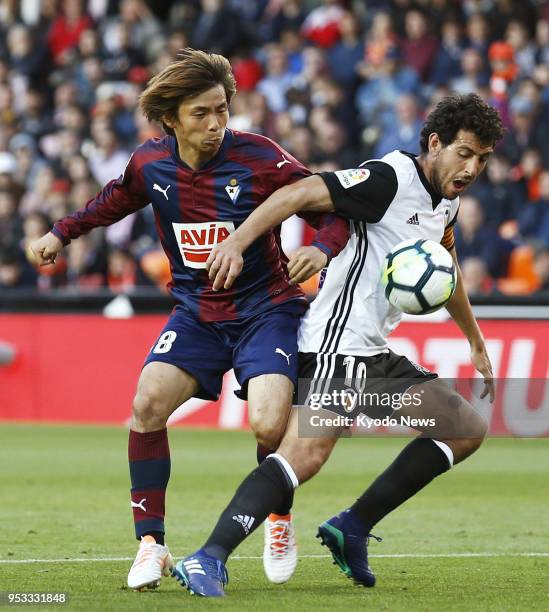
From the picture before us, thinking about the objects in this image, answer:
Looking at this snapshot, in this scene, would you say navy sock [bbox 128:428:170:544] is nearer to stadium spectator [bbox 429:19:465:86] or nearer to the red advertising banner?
the red advertising banner

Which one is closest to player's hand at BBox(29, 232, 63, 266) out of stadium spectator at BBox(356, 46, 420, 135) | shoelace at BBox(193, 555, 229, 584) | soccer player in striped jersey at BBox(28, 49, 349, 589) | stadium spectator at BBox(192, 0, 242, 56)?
soccer player in striped jersey at BBox(28, 49, 349, 589)

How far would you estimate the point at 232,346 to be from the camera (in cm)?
600

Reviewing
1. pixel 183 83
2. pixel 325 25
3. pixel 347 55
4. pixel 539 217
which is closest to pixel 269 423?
pixel 183 83

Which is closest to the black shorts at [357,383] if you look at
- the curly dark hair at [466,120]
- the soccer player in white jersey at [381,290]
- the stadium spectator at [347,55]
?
the soccer player in white jersey at [381,290]

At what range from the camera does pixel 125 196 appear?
6.30m

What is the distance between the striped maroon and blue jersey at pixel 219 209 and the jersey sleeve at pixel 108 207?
104 mm

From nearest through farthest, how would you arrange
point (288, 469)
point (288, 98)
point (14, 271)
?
point (288, 469)
point (14, 271)
point (288, 98)

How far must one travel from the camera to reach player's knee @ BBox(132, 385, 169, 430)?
19.0 ft

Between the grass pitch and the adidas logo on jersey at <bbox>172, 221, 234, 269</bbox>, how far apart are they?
144cm

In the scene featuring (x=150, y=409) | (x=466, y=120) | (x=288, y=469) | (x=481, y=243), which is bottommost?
(x=481, y=243)

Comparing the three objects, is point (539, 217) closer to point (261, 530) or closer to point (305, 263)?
point (261, 530)

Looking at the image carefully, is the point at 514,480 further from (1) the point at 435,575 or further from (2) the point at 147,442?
(2) the point at 147,442

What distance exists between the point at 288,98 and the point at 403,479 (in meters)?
11.7

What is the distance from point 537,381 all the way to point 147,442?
7335 mm
